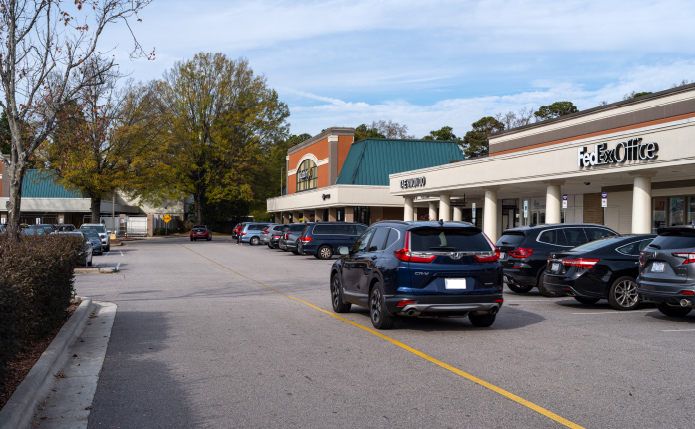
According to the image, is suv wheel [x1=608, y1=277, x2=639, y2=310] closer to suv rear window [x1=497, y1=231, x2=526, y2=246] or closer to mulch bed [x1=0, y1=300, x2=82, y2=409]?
suv rear window [x1=497, y1=231, x2=526, y2=246]

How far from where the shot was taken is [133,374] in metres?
7.14

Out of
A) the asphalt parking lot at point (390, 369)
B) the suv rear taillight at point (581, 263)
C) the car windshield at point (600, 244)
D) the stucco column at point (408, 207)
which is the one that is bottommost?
the asphalt parking lot at point (390, 369)

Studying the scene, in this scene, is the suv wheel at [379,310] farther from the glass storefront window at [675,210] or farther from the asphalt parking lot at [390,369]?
the glass storefront window at [675,210]

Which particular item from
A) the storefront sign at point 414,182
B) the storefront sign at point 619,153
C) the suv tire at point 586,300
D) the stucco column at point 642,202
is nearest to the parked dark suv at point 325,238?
the storefront sign at point 414,182

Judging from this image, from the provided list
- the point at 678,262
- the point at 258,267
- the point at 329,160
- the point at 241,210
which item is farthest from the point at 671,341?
the point at 241,210

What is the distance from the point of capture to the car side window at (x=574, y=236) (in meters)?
15.5

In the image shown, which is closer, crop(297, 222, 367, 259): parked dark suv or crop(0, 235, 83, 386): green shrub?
crop(0, 235, 83, 386): green shrub

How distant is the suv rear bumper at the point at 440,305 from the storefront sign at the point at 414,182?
1282 inches

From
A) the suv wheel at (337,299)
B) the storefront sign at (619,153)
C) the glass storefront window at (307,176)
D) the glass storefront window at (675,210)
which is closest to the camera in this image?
the suv wheel at (337,299)

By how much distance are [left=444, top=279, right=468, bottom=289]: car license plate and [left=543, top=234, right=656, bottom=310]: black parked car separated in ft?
13.7

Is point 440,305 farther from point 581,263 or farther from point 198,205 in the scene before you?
point 198,205

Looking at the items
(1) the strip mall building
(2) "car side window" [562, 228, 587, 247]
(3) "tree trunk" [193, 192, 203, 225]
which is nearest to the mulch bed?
(2) "car side window" [562, 228, 587, 247]

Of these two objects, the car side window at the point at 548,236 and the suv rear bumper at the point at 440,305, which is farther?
the car side window at the point at 548,236

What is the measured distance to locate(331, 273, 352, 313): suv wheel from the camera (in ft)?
39.1
